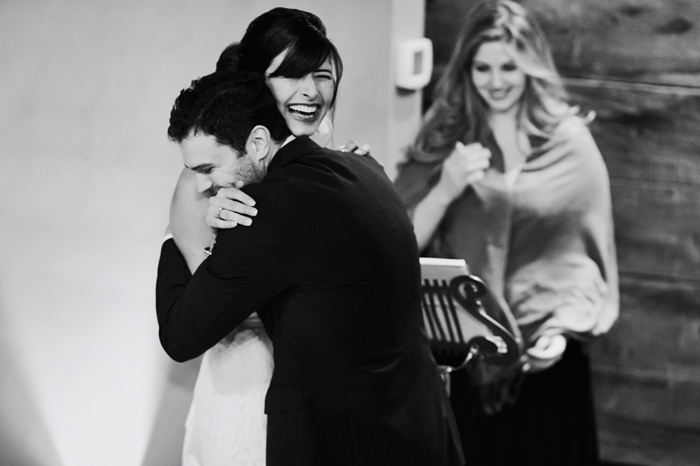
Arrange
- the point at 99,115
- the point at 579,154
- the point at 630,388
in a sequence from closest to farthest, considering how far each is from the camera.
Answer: the point at 99,115
the point at 579,154
the point at 630,388

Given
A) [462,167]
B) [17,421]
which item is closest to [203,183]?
[17,421]

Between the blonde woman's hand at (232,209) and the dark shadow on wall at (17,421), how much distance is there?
51 centimetres

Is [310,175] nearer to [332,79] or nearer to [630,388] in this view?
[332,79]

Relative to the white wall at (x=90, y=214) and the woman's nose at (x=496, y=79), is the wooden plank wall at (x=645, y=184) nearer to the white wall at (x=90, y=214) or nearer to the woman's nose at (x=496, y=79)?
the woman's nose at (x=496, y=79)

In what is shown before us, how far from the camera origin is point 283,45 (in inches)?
62.4

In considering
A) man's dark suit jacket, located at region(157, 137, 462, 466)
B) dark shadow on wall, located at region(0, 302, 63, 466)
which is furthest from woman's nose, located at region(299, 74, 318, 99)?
dark shadow on wall, located at region(0, 302, 63, 466)

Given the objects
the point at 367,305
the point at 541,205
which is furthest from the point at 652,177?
the point at 367,305

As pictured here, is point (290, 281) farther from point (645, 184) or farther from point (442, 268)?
point (645, 184)

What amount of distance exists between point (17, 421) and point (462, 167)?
182 centimetres

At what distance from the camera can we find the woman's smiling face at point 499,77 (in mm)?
3053

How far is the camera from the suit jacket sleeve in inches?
55.1

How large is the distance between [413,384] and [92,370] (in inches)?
28.6

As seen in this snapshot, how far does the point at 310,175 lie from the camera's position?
147 cm

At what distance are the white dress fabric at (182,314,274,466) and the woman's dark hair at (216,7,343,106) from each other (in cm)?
44
